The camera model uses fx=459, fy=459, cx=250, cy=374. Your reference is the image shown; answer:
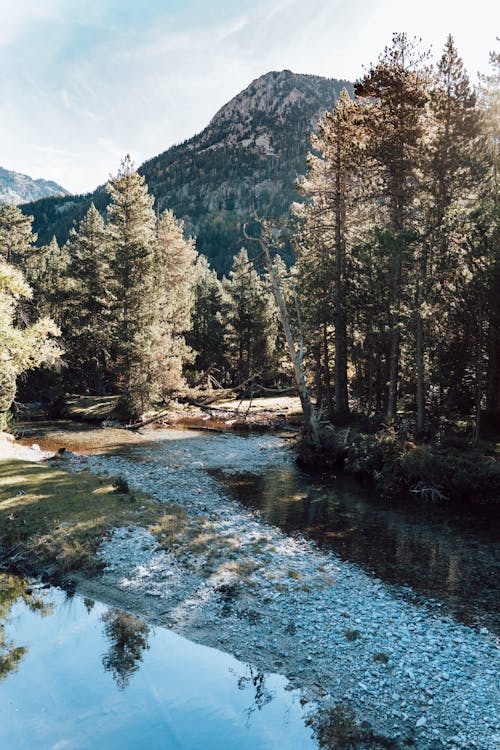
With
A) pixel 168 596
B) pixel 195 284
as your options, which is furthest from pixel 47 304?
pixel 168 596

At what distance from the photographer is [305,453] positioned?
24891 millimetres

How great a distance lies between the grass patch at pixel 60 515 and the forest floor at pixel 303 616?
0.33 ft

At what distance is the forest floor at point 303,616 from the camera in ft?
24.6

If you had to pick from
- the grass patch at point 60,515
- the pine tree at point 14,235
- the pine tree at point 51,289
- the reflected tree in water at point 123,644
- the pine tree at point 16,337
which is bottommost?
the reflected tree in water at point 123,644

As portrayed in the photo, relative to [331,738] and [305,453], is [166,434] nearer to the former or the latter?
[305,453]

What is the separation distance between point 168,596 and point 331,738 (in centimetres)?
513

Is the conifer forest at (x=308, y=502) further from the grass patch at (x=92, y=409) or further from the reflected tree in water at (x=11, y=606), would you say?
the grass patch at (x=92, y=409)

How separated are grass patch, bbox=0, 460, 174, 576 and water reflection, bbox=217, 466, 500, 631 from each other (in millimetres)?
4974

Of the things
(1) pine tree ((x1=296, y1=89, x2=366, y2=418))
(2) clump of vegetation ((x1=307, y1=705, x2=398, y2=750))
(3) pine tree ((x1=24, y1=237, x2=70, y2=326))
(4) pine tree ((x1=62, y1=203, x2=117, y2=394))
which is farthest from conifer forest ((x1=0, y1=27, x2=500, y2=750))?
(3) pine tree ((x1=24, y1=237, x2=70, y2=326))

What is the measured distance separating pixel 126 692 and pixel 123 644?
A: 1498mm

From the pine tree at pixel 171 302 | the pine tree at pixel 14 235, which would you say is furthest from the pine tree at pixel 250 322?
the pine tree at pixel 14 235

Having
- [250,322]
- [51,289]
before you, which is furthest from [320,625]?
[250,322]

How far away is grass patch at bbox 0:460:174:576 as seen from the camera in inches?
507

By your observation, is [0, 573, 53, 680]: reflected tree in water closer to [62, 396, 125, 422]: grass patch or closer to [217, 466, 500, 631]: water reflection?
[217, 466, 500, 631]: water reflection
